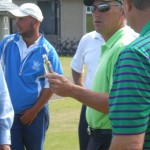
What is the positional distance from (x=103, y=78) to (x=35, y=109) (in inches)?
96.2

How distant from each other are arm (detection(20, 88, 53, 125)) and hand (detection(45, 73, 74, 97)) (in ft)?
8.14

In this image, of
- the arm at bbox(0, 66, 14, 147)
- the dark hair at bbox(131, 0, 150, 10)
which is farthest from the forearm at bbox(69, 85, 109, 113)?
the dark hair at bbox(131, 0, 150, 10)

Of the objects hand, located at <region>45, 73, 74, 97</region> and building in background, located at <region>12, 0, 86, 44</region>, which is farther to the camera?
building in background, located at <region>12, 0, 86, 44</region>

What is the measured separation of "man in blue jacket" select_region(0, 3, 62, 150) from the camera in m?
6.26

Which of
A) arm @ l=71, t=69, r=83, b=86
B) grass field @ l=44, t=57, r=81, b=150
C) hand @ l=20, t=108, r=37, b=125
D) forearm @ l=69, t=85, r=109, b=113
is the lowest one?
grass field @ l=44, t=57, r=81, b=150

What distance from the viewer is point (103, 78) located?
395 centimetres

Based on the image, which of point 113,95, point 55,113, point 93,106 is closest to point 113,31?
point 93,106

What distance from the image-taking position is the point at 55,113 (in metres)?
12.0

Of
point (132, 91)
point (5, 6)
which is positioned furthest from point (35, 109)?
point (5, 6)

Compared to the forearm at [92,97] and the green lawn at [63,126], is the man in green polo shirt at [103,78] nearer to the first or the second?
the forearm at [92,97]

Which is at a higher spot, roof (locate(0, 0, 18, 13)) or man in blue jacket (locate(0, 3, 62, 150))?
man in blue jacket (locate(0, 3, 62, 150))

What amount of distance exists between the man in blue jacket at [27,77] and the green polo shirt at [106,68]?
2024mm

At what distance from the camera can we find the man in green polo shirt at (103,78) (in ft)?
12.4

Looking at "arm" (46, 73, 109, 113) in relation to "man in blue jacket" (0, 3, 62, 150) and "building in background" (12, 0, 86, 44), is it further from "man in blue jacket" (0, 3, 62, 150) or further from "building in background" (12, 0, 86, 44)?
"building in background" (12, 0, 86, 44)
